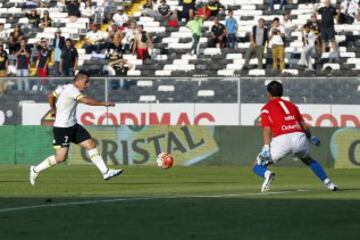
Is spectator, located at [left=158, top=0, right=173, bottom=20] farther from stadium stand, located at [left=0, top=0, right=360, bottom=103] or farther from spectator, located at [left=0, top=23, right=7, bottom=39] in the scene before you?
spectator, located at [left=0, top=23, right=7, bottom=39]

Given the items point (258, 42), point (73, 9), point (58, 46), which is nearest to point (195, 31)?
point (258, 42)

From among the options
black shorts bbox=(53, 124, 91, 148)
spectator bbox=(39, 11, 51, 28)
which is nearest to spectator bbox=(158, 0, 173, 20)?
spectator bbox=(39, 11, 51, 28)

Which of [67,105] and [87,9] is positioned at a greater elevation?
[67,105]

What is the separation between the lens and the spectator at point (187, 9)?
147ft

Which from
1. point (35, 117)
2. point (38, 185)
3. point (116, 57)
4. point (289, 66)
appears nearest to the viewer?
point (38, 185)

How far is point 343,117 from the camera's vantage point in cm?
3134

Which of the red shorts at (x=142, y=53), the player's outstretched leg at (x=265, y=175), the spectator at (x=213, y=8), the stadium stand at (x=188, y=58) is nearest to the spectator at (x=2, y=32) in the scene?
the stadium stand at (x=188, y=58)

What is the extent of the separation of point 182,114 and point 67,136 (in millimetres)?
10165

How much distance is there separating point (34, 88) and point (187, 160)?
176 inches

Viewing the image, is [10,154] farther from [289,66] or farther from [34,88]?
[289,66]

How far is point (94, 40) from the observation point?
145 ft

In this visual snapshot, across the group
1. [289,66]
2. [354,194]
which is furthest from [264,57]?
[354,194]

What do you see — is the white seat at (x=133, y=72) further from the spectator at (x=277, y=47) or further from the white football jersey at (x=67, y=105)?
the white football jersey at (x=67, y=105)

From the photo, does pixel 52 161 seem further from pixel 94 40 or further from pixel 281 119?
pixel 94 40
